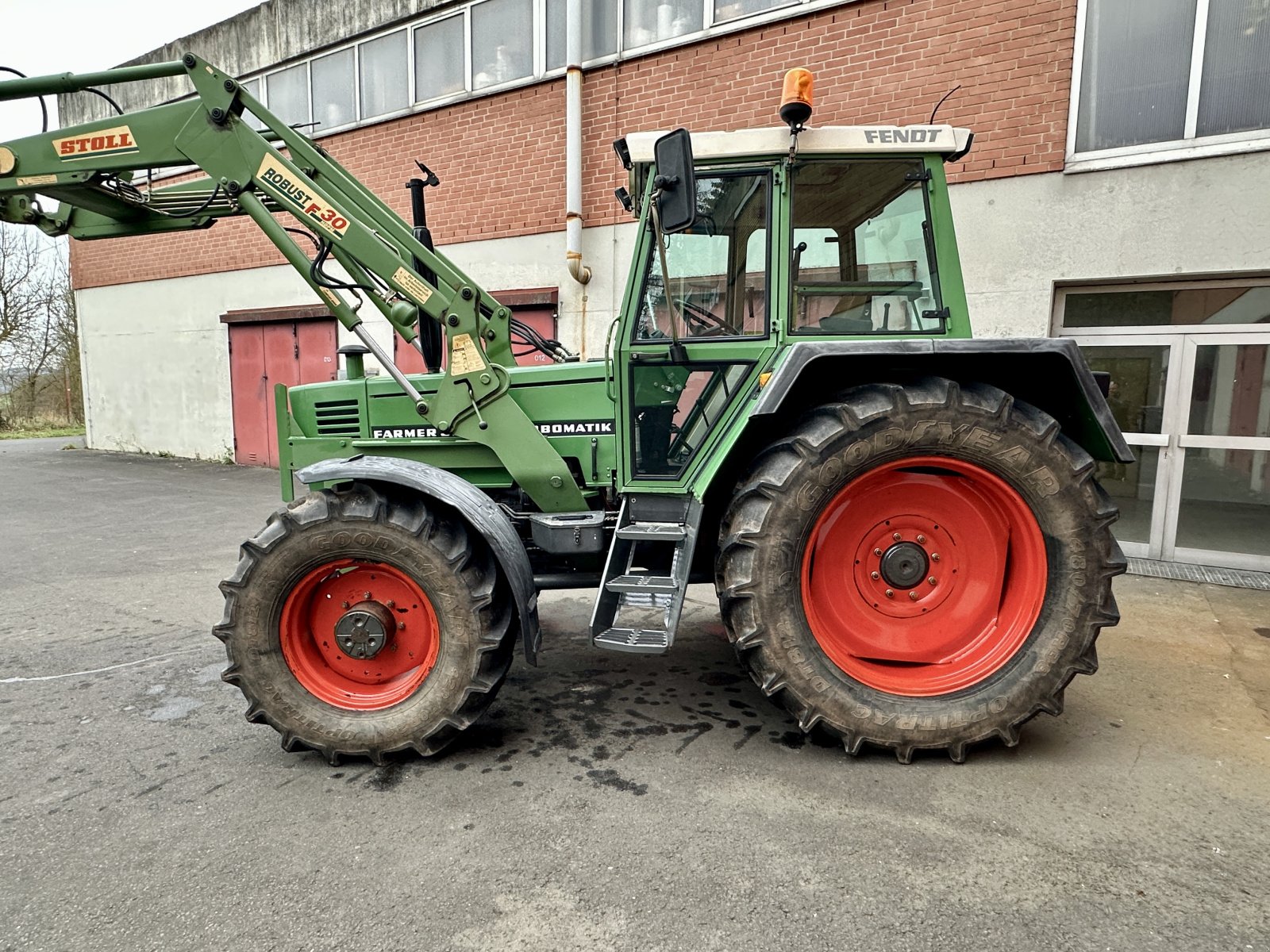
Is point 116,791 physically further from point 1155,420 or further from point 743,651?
point 1155,420

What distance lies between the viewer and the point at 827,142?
2701 mm

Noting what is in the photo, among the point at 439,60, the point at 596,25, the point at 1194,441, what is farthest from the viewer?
the point at 439,60

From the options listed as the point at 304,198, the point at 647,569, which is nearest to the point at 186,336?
the point at 304,198

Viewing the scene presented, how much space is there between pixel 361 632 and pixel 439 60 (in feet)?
27.7

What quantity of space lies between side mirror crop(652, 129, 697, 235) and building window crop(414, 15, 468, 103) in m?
7.47

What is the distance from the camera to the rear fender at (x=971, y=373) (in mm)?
2523

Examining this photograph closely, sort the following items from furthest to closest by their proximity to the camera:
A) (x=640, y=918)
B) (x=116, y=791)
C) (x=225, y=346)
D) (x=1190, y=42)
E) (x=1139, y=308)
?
(x=225, y=346)
(x=1139, y=308)
(x=1190, y=42)
(x=116, y=791)
(x=640, y=918)

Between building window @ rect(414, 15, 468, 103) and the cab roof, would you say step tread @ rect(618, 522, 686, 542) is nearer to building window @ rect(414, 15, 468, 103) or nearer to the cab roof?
the cab roof

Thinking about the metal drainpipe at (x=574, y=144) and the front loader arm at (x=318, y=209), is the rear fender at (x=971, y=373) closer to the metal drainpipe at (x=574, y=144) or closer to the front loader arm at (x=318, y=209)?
the front loader arm at (x=318, y=209)

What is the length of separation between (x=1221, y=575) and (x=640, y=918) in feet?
18.1

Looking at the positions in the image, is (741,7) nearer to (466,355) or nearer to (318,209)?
(318,209)

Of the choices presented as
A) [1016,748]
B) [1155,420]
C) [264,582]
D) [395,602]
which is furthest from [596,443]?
[1155,420]

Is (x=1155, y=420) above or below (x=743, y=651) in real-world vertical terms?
above

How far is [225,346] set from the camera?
37.1ft
